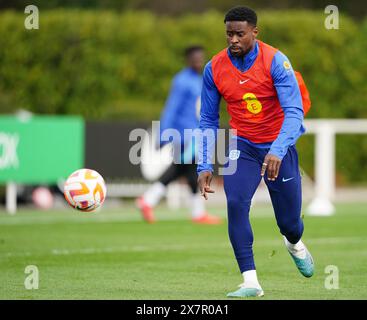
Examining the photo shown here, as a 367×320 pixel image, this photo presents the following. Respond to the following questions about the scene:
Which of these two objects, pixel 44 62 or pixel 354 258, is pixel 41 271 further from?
pixel 44 62

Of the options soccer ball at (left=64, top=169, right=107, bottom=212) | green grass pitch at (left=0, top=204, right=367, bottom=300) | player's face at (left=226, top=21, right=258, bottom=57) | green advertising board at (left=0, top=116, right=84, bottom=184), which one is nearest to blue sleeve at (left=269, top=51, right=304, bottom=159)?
player's face at (left=226, top=21, right=258, bottom=57)

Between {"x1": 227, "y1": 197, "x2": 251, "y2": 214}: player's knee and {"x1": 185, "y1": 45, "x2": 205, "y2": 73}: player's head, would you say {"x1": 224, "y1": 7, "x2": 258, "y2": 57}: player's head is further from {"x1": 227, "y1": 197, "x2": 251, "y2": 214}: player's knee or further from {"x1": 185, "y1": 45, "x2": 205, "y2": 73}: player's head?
{"x1": 185, "y1": 45, "x2": 205, "y2": 73}: player's head

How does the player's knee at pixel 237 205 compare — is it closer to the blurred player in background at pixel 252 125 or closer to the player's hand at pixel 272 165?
the blurred player in background at pixel 252 125

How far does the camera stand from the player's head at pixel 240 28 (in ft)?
27.3

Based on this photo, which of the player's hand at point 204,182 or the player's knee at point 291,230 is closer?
the player's hand at point 204,182

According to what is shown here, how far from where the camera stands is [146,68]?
25.0m

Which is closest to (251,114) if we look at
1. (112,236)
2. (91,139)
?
(112,236)

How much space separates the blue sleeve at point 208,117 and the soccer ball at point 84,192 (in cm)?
173

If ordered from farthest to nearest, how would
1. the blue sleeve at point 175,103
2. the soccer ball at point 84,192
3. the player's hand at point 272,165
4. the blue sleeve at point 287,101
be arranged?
the blue sleeve at point 175,103 < the soccer ball at point 84,192 < the blue sleeve at point 287,101 < the player's hand at point 272,165

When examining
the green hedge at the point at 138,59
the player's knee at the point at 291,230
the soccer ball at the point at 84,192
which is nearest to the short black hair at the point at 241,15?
the player's knee at the point at 291,230

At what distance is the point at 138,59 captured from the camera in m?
25.0

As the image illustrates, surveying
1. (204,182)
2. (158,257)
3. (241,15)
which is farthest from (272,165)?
(158,257)

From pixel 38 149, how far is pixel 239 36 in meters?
10.1
